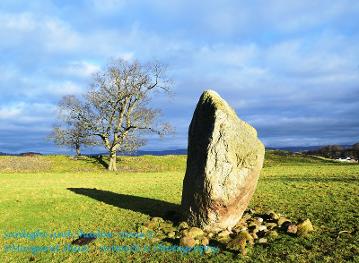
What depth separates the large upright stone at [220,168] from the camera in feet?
47.7

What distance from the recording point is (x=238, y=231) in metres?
14.6

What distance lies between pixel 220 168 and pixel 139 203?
7.05 m

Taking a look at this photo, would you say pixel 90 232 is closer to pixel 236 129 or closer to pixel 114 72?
pixel 236 129

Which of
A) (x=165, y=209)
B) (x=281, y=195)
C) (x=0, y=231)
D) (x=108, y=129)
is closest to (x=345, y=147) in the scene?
(x=108, y=129)

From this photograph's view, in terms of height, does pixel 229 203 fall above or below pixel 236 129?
below

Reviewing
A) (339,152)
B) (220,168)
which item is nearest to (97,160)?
(339,152)

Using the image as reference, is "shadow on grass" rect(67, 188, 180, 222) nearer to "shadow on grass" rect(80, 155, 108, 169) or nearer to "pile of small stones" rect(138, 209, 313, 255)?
"pile of small stones" rect(138, 209, 313, 255)

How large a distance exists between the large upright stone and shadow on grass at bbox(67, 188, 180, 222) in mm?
1940

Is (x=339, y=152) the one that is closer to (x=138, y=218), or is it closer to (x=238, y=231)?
(x=138, y=218)

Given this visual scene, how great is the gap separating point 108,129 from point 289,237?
38962mm

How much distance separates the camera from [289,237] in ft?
44.0

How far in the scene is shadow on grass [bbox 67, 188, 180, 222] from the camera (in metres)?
17.6

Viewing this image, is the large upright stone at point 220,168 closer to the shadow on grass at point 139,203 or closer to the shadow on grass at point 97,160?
the shadow on grass at point 139,203

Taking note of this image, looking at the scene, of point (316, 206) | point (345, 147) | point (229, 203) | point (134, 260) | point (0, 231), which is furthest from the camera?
point (345, 147)
